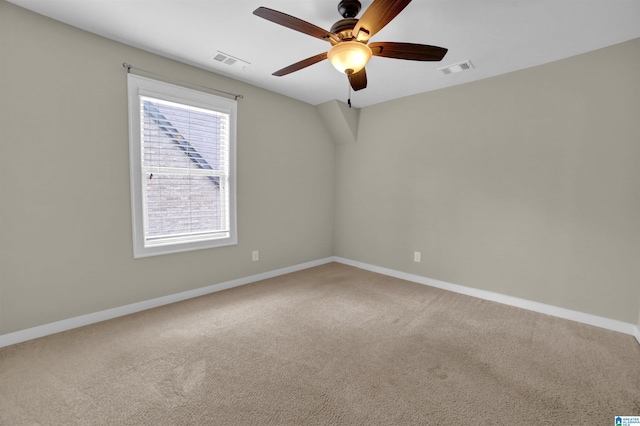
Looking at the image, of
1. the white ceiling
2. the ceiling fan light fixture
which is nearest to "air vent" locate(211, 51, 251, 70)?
the white ceiling

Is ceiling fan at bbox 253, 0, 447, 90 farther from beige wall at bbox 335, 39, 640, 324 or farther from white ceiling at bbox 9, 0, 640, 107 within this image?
beige wall at bbox 335, 39, 640, 324

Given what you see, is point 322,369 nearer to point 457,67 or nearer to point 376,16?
point 376,16

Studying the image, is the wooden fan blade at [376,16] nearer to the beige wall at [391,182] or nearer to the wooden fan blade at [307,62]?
the wooden fan blade at [307,62]

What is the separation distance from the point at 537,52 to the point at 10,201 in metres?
4.43

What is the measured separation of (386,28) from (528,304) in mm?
2965

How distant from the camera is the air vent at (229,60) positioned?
8.86ft

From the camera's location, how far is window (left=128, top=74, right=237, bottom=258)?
2650 millimetres

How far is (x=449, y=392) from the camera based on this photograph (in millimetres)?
1692

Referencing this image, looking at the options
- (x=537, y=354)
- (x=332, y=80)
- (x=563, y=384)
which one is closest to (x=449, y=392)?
(x=563, y=384)

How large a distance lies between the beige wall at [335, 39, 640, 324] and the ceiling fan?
68.2 inches

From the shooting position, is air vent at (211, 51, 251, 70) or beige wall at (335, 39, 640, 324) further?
air vent at (211, 51, 251, 70)

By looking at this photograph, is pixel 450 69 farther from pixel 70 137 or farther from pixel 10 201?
pixel 10 201

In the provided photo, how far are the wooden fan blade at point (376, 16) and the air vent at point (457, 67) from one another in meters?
1.53

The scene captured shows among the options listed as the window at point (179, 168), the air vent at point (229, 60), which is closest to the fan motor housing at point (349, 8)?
the air vent at point (229, 60)
